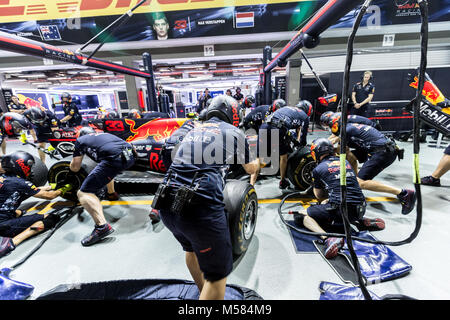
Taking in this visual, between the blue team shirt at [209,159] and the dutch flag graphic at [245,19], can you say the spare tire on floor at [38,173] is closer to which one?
the blue team shirt at [209,159]

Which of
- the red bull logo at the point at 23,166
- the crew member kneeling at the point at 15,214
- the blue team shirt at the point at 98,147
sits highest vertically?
the blue team shirt at the point at 98,147

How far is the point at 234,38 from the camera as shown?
8133 mm

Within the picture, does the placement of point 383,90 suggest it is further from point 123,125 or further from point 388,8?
point 123,125

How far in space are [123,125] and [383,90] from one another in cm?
977

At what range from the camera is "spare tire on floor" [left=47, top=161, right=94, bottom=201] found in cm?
337

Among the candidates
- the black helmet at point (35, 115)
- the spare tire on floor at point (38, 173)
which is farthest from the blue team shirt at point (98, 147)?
the black helmet at point (35, 115)

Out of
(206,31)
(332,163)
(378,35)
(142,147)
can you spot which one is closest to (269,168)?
(332,163)

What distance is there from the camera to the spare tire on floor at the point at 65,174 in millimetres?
3369

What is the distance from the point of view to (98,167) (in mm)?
2691

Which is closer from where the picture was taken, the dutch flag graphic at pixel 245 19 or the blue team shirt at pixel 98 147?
the blue team shirt at pixel 98 147

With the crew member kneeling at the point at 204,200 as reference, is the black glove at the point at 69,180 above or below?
below

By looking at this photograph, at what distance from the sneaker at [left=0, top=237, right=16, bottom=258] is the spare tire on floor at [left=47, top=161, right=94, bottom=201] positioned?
110cm

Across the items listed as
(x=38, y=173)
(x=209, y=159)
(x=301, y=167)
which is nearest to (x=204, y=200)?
(x=209, y=159)

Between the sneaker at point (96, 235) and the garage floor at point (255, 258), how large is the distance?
74 millimetres
